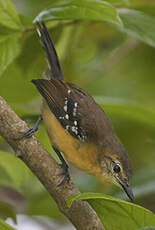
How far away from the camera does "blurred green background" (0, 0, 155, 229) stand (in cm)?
332

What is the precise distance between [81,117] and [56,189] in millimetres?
1161

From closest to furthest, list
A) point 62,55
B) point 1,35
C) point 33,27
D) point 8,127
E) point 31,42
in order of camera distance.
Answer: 1. point 8,127
2. point 1,35
3. point 33,27
4. point 31,42
5. point 62,55

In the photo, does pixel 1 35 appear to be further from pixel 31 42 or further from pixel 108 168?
pixel 108 168

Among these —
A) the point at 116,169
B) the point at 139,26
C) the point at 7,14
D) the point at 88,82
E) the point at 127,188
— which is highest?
the point at 7,14

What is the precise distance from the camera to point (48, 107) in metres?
3.58

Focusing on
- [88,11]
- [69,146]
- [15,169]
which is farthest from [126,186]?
[88,11]

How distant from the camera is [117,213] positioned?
89.4 inches

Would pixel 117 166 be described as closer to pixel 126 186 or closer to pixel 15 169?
pixel 126 186

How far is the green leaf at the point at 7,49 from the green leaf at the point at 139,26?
2.03 feet

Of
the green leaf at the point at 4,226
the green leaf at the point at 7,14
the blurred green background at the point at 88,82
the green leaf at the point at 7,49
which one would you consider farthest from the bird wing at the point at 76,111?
the green leaf at the point at 4,226

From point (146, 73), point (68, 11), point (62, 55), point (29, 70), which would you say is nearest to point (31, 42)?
point (29, 70)

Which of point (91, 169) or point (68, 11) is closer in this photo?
point (68, 11)

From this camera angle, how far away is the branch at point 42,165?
7.88 ft

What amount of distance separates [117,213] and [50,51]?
1546 mm
